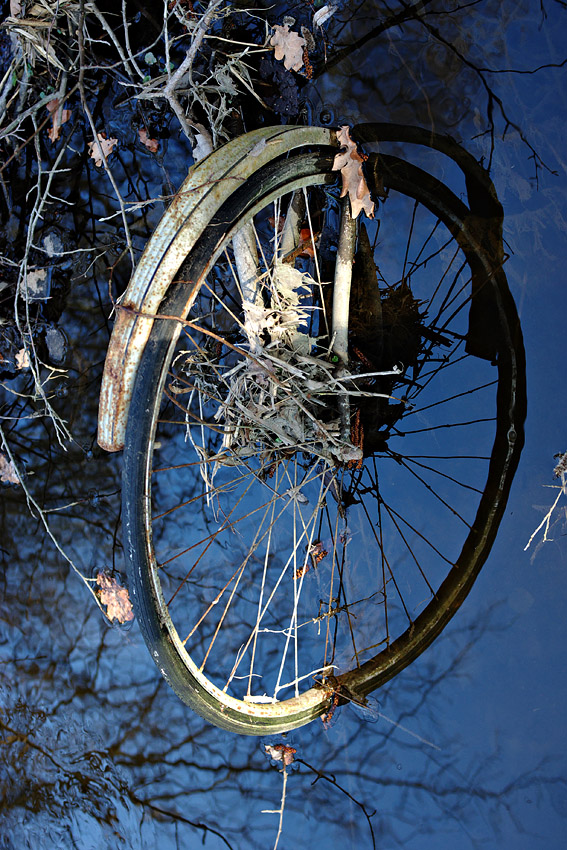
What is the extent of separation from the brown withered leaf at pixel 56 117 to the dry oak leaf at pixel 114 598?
7.54 ft

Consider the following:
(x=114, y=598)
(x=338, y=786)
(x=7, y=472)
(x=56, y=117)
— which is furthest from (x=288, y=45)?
(x=338, y=786)

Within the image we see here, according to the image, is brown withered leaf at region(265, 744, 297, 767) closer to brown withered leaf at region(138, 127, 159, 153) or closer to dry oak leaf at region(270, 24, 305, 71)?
brown withered leaf at region(138, 127, 159, 153)

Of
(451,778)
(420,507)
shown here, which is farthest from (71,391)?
(451,778)

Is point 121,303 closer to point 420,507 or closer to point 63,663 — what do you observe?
point 420,507

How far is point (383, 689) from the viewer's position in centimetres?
248

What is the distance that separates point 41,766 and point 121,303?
10.4ft

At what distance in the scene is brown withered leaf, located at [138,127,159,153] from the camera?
2621mm

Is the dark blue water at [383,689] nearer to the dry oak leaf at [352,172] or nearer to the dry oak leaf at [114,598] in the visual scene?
the dry oak leaf at [114,598]

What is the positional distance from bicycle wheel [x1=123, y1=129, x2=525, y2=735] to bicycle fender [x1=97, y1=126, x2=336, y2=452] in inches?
15.1

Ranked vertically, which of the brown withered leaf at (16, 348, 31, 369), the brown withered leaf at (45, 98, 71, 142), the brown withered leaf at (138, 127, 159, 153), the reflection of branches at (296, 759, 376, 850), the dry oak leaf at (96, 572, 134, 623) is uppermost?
the brown withered leaf at (45, 98, 71, 142)

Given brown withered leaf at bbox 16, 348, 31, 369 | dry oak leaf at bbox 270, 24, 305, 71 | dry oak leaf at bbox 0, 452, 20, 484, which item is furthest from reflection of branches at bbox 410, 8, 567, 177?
dry oak leaf at bbox 0, 452, 20, 484

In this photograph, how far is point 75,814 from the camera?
3162 millimetres

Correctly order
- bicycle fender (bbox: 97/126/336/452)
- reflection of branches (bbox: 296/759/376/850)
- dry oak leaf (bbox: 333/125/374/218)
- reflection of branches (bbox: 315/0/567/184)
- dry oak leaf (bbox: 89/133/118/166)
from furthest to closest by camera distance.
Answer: dry oak leaf (bbox: 89/133/118/166) < reflection of branches (bbox: 296/759/376/850) < reflection of branches (bbox: 315/0/567/184) < dry oak leaf (bbox: 333/125/374/218) < bicycle fender (bbox: 97/126/336/452)

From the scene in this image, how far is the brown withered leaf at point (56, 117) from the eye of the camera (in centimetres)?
260
